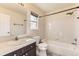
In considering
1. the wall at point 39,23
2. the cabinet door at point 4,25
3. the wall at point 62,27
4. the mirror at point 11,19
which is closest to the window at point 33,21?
the wall at point 39,23

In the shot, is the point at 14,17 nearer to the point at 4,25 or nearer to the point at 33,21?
the point at 4,25

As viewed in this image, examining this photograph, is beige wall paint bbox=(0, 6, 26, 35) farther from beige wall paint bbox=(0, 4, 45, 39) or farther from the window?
the window

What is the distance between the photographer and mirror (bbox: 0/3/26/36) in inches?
84.8

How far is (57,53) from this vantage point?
319cm

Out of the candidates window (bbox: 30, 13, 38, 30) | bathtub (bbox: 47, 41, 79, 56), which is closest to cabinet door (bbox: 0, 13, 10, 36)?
window (bbox: 30, 13, 38, 30)

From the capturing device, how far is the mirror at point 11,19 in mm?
2154

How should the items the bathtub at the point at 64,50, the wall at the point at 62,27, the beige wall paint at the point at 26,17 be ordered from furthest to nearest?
the wall at the point at 62,27 → the bathtub at the point at 64,50 → the beige wall paint at the point at 26,17

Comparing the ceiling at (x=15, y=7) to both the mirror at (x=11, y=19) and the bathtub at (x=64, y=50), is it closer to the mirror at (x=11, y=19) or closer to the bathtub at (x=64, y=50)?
the mirror at (x=11, y=19)

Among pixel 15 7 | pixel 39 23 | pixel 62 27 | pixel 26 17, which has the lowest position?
pixel 62 27

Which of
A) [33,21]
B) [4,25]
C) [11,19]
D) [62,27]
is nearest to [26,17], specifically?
[33,21]

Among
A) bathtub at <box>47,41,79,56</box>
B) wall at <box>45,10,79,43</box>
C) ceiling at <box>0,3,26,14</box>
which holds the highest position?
ceiling at <box>0,3,26,14</box>

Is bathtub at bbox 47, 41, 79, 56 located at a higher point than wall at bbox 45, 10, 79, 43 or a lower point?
lower

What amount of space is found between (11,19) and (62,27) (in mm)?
2374

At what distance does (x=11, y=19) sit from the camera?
7.90 ft
